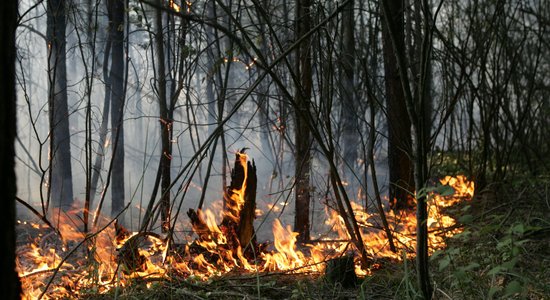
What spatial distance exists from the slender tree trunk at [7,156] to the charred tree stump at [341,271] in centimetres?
233

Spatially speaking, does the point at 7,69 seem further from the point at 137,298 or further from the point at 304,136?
the point at 304,136

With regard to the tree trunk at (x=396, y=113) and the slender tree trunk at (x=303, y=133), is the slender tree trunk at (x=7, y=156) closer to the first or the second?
the slender tree trunk at (x=303, y=133)

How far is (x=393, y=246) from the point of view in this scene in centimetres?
420

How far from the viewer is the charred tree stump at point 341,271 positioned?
3.40 m

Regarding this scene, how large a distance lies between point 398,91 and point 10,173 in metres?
5.89

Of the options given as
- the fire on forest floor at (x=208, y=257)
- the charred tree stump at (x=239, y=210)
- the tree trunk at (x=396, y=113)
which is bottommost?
the fire on forest floor at (x=208, y=257)

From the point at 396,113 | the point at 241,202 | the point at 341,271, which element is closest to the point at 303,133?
the point at 241,202

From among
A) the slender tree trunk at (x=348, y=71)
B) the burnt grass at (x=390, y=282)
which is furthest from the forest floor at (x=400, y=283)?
the slender tree trunk at (x=348, y=71)

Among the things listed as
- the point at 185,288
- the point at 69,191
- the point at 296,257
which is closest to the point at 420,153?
the point at 185,288

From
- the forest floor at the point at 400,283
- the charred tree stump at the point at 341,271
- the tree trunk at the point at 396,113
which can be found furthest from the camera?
the tree trunk at the point at 396,113

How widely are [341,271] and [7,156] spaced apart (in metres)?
2.50

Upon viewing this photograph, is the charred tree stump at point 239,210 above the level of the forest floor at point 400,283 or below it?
above

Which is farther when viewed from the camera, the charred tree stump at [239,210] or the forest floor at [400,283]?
the charred tree stump at [239,210]

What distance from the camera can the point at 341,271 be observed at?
11.2 feet
